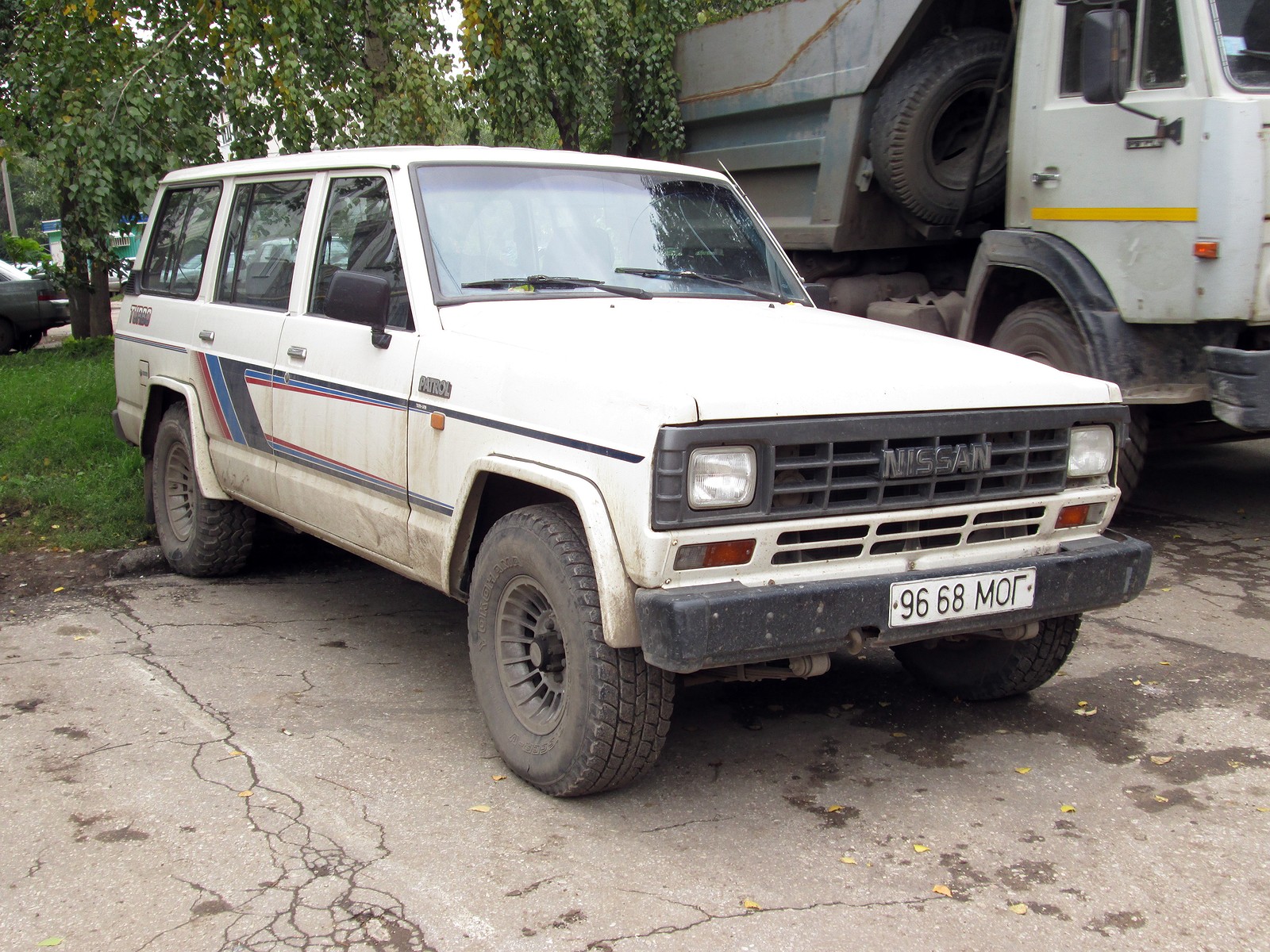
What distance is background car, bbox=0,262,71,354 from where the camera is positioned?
17422 mm

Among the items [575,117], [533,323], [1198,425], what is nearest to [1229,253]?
[1198,425]

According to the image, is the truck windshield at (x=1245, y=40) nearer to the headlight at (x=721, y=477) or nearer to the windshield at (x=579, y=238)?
the windshield at (x=579, y=238)

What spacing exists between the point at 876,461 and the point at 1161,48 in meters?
3.41

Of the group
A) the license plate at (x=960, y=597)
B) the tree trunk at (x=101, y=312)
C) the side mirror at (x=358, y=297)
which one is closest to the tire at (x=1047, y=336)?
the license plate at (x=960, y=597)

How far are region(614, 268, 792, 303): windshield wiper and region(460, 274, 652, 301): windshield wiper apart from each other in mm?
108

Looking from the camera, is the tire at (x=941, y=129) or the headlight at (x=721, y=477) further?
the tire at (x=941, y=129)

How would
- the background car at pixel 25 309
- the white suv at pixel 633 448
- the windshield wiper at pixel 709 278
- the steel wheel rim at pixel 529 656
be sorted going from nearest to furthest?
the white suv at pixel 633 448, the steel wheel rim at pixel 529 656, the windshield wiper at pixel 709 278, the background car at pixel 25 309

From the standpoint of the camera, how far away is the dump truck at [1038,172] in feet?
18.0

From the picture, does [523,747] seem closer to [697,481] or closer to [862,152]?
[697,481]

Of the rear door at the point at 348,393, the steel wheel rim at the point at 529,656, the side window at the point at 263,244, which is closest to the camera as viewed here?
the steel wheel rim at the point at 529,656

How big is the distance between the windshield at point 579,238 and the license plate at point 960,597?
154 centimetres

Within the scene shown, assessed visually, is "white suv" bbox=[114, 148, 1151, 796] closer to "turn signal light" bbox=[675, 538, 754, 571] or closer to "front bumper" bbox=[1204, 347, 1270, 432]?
"turn signal light" bbox=[675, 538, 754, 571]

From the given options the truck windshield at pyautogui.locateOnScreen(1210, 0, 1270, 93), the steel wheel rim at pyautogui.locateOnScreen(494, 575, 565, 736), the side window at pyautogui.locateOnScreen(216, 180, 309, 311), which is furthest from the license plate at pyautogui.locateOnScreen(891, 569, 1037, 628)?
the truck windshield at pyautogui.locateOnScreen(1210, 0, 1270, 93)

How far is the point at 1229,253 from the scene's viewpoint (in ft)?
17.9
